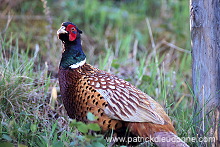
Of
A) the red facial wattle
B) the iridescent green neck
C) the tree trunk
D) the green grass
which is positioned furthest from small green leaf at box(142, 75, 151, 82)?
the red facial wattle

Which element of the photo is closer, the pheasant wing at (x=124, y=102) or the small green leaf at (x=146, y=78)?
the pheasant wing at (x=124, y=102)

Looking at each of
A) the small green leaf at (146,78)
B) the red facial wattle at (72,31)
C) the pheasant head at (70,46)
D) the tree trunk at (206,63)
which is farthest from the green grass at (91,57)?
the red facial wattle at (72,31)

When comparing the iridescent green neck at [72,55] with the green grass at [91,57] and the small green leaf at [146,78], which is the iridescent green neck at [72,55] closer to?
the green grass at [91,57]

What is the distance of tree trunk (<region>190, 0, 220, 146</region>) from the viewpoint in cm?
313

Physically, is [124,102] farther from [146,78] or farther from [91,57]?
[91,57]

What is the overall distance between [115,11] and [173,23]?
1138mm

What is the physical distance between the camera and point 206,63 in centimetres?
320

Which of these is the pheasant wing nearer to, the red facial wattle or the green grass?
the green grass

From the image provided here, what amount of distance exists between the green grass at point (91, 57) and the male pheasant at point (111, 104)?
181mm

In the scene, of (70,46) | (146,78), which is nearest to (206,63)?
(146,78)

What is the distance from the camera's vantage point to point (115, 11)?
6.77 metres

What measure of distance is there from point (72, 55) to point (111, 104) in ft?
2.20

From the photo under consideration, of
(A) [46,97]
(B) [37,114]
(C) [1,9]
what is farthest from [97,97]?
(C) [1,9]

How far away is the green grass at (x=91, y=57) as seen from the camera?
3.34 metres
